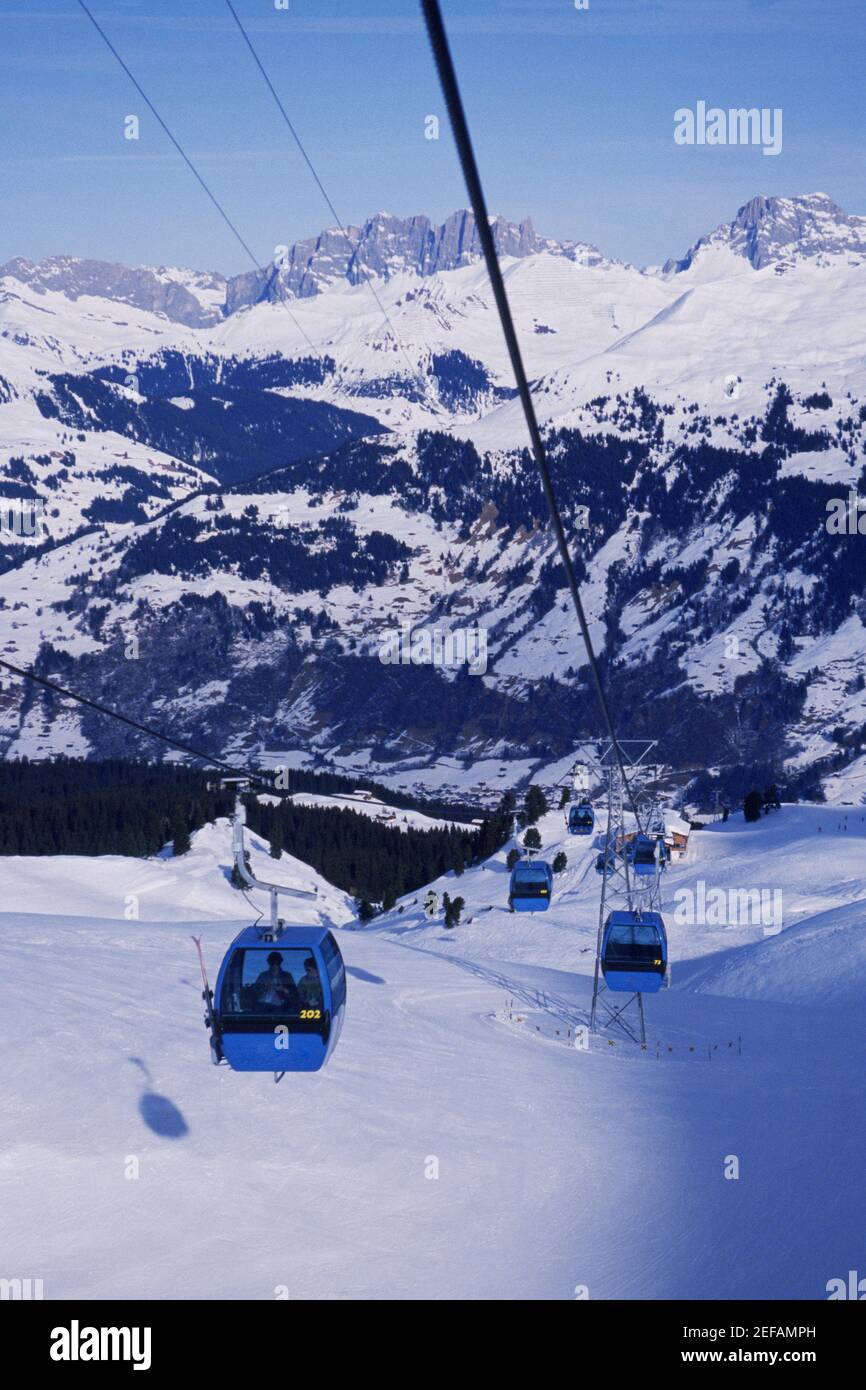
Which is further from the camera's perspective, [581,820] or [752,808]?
[752,808]

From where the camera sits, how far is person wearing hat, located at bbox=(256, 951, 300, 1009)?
25.8 m

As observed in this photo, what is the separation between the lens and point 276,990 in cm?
2575

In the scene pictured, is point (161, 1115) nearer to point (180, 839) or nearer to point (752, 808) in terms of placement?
point (180, 839)

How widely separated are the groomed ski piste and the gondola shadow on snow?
0.10m

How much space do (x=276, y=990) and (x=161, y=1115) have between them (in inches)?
947

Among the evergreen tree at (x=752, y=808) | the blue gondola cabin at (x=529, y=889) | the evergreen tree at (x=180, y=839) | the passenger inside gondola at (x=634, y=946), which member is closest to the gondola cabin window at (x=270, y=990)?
the passenger inside gondola at (x=634, y=946)

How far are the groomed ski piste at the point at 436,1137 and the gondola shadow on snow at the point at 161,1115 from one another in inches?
4.1

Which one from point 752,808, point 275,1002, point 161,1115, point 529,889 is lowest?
point 752,808

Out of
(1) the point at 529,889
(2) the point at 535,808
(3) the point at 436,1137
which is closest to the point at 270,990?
(3) the point at 436,1137

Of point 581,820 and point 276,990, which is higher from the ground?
point 276,990

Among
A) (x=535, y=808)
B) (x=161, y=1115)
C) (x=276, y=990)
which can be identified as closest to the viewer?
(x=276, y=990)

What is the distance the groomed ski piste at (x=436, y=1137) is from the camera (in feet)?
116
